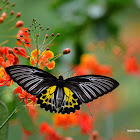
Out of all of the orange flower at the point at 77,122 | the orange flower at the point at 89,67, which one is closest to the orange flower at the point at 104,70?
the orange flower at the point at 89,67

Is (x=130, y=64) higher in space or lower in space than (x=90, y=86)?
higher

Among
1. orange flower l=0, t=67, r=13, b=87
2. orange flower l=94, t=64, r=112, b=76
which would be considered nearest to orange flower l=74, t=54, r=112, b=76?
orange flower l=94, t=64, r=112, b=76

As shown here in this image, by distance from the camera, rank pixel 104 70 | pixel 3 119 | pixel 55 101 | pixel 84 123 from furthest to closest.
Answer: pixel 104 70 → pixel 84 123 → pixel 55 101 → pixel 3 119

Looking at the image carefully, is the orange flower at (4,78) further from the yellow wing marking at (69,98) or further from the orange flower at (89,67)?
the orange flower at (89,67)

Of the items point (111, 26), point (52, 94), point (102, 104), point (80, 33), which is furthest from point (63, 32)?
point (52, 94)

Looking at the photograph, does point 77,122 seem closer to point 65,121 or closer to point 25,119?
point 65,121

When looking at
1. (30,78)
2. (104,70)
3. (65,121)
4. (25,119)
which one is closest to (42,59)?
(30,78)

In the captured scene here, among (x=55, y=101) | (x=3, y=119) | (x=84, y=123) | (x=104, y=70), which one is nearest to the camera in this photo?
(x=3, y=119)
